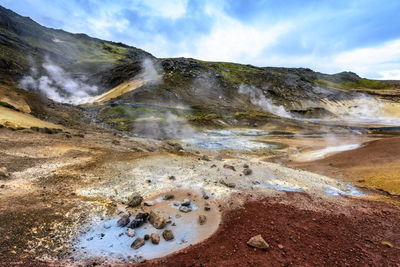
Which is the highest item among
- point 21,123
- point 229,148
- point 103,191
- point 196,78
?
point 196,78

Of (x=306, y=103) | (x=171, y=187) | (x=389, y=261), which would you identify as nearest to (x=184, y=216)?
(x=171, y=187)

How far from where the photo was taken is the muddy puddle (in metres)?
7.06

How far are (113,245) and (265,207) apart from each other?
7119mm

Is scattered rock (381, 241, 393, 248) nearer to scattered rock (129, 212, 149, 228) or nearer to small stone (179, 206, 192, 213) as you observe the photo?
small stone (179, 206, 192, 213)

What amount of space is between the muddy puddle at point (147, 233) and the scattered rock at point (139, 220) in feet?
0.30

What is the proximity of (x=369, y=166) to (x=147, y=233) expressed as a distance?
21.1 m

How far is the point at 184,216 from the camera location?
9719mm

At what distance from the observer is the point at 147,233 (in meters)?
8.26

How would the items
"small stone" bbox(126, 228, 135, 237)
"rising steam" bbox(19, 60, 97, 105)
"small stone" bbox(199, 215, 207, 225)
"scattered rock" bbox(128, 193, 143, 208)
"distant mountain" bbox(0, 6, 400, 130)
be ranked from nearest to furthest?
"small stone" bbox(126, 228, 135, 237), "small stone" bbox(199, 215, 207, 225), "scattered rock" bbox(128, 193, 143, 208), "distant mountain" bbox(0, 6, 400, 130), "rising steam" bbox(19, 60, 97, 105)

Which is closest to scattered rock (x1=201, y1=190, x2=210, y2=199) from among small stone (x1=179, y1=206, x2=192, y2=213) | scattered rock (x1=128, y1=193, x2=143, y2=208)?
small stone (x1=179, y1=206, x2=192, y2=213)

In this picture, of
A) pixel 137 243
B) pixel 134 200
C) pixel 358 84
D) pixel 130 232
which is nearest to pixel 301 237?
pixel 137 243

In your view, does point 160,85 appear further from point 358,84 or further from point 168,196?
point 358,84

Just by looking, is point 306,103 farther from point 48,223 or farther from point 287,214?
point 48,223

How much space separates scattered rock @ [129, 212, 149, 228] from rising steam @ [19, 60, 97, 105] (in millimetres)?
61180
